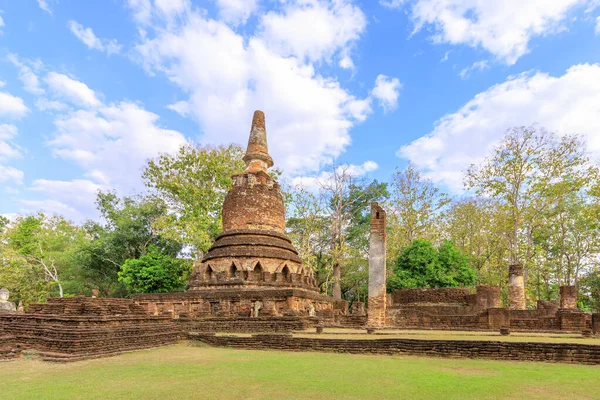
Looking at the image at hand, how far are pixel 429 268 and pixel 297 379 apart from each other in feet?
71.3

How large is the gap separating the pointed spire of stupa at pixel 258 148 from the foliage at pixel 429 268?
11762mm

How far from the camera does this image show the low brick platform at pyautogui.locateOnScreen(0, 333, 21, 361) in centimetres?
941

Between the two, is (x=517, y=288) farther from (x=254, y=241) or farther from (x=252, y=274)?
(x=254, y=241)

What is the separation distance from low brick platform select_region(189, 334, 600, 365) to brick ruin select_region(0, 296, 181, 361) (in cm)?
312

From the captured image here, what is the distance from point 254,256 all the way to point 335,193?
14107 millimetres

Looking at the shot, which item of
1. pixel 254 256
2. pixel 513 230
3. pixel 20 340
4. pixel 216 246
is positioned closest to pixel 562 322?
pixel 513 230

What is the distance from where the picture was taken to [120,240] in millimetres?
31531

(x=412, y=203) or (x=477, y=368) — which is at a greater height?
(x=412, y=203)

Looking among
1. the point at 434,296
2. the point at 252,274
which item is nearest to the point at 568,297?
the point at 434,296

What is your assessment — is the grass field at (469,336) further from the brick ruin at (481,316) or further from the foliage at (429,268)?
the foliage at (429,268)

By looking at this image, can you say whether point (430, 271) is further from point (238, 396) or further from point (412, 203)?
point (238, 396)

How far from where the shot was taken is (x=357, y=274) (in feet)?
113

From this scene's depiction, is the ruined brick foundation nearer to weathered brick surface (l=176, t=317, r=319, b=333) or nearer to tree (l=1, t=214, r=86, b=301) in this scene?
weathered brick surface (l=176, t=317, r=319, b=333)

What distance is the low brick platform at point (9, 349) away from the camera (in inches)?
370
